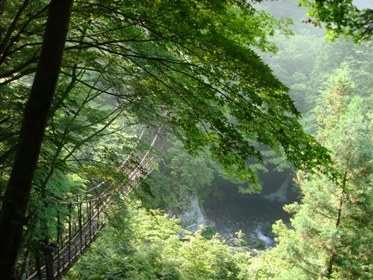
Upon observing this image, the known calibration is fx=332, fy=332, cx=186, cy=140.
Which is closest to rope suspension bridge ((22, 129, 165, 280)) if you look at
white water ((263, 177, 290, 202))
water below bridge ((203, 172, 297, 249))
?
water below bridge ((203, 172, 297, 249))

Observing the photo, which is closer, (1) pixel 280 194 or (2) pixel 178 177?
(2) pixel 178 177

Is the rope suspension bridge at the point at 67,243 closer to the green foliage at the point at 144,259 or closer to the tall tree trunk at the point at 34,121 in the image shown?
the green foliage at the point at 144,259

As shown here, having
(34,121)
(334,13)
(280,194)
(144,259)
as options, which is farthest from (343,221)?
(280,194)

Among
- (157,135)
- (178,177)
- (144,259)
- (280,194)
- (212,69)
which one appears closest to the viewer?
(212,69)

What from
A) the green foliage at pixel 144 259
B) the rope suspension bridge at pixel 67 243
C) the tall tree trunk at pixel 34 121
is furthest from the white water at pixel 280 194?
the tall tree trunk at pixel 34 121

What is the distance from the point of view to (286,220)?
15570 mm

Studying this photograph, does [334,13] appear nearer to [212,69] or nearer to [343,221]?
[212,69]

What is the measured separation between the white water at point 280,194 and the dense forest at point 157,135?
601 cm

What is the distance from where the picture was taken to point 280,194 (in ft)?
56.6

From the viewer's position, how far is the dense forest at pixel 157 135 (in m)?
1.73

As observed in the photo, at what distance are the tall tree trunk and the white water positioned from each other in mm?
16463

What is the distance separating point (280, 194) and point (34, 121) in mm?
16956

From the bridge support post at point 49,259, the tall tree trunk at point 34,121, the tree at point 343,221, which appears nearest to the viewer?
the tall tree trunk at point 34,121

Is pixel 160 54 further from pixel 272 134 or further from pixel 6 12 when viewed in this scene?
pixel 6 12
